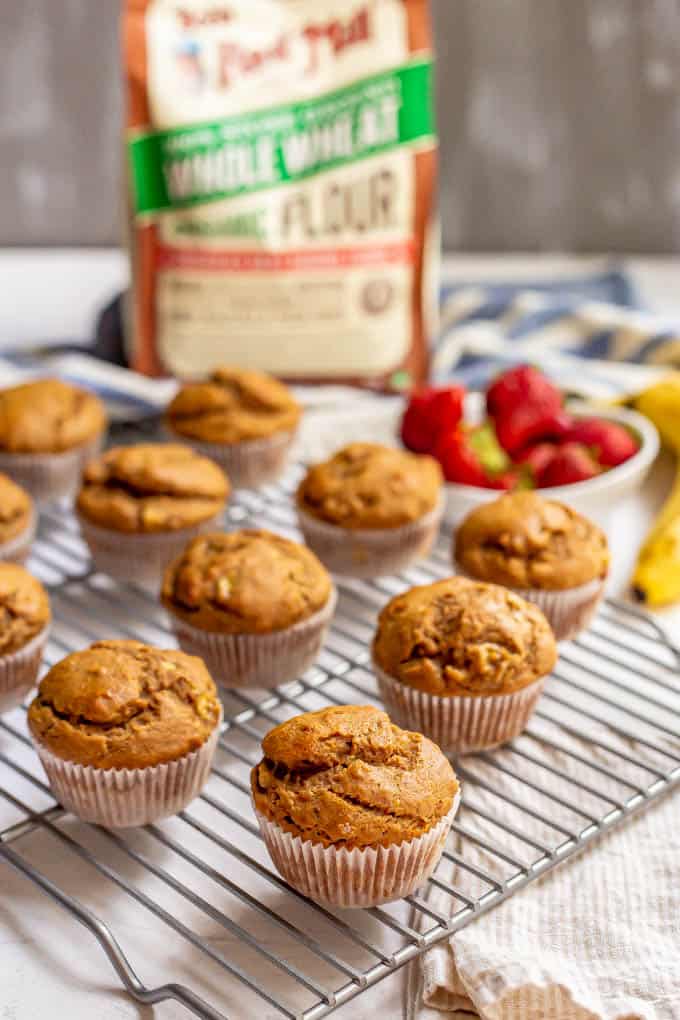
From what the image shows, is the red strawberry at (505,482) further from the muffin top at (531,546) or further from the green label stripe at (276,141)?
the green label stripe at (276,141)

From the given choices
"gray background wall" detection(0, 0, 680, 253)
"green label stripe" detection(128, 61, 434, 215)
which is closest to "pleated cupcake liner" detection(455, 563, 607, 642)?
"green label stripe" detection(128, 61, 434, 215)

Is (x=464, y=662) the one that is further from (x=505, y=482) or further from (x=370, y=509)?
(x=505, y=482)

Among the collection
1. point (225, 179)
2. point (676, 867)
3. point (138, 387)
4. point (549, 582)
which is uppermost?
point (225, 179)

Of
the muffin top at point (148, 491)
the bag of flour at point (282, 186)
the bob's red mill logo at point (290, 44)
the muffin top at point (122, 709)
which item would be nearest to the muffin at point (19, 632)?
the muffin top at point (122, 709)

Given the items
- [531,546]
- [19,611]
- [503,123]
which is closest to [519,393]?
[531,546]

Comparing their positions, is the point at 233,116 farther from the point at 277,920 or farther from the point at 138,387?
the point at 277,920

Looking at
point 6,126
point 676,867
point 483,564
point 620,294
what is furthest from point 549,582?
point 6,126
